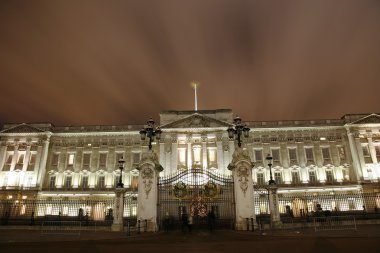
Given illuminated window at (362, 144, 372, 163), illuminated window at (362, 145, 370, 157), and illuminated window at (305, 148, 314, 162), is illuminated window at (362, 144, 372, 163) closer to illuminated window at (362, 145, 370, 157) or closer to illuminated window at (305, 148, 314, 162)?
illuminated window at (362, 145, 370, 157)

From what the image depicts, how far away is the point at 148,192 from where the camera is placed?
56.6 ft

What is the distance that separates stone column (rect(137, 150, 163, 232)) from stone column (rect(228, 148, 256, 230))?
4.91 metres

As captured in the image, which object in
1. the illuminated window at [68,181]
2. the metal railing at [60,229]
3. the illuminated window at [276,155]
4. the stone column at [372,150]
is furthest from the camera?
the illuminated window at [276,155]

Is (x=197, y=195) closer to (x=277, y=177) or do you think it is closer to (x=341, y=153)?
(x=277, y=177)

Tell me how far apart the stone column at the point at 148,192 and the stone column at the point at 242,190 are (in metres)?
4.91

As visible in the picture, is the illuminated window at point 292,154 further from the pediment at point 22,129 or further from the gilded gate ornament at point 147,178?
the pediment at point 22,129

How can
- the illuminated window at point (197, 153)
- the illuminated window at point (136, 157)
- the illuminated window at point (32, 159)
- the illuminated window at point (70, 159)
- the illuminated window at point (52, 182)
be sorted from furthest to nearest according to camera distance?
the illuminated window at point (70, 159)
the illuminated window at point (136, 157)
the illuminated window at point (32, 159)
the illuminated window at point (52, 182)
the illuminated window at point (197, 153)

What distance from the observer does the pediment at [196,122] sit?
51.2 meters

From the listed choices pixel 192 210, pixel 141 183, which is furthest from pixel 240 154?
pixel 141 183

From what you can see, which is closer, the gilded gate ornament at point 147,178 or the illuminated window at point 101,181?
the gilded gate ornament at point 147,178

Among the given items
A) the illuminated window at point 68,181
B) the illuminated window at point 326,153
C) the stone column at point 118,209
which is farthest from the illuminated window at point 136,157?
the illuminated window at point 326,153

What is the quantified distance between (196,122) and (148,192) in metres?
34.9

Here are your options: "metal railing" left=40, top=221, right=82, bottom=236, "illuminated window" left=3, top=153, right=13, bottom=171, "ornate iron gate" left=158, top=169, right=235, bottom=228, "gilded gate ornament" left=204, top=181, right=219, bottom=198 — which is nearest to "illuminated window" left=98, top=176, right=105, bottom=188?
"illuminated window" left=3, top=153, right=13, bottom=171

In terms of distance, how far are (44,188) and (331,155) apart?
166 feet
